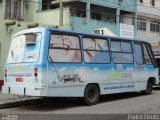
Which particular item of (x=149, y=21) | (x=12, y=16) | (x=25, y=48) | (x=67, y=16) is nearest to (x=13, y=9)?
(x=12, y=16)

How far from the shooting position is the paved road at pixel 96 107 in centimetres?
1263

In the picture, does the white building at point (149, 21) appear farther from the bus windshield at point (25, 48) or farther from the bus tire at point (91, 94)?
the bus windshield at point (25, 48)

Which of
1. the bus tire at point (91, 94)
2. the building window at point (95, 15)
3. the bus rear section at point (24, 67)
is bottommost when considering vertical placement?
the bus tire at point (91, 94)

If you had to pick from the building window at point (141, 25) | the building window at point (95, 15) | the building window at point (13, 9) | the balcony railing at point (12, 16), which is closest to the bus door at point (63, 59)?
the balcony railing at point (12, 16)

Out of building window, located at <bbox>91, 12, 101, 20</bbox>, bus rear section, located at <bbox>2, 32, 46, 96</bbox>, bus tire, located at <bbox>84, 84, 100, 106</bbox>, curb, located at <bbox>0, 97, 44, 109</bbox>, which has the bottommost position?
curb, located at <bbox>0, 97, 44, 109</bbox>

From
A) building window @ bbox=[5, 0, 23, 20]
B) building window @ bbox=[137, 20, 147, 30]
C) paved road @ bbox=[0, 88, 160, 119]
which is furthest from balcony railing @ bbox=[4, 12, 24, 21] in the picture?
building window @ bbox=[137, 20, 147, 30]

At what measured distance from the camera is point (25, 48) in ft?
44.8

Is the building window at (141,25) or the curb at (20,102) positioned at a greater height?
the building window at (141,25)

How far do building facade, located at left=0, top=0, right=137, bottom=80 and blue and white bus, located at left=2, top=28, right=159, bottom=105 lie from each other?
13.9 feet

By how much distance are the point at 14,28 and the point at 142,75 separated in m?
8.01

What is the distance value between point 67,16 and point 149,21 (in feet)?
45.8

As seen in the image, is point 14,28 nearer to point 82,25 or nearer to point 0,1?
point 0,1

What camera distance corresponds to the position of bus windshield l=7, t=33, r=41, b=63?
13.2 m

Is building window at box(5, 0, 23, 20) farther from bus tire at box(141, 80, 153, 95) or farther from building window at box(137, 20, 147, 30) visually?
building window at box(137, 20, 147, 30)
